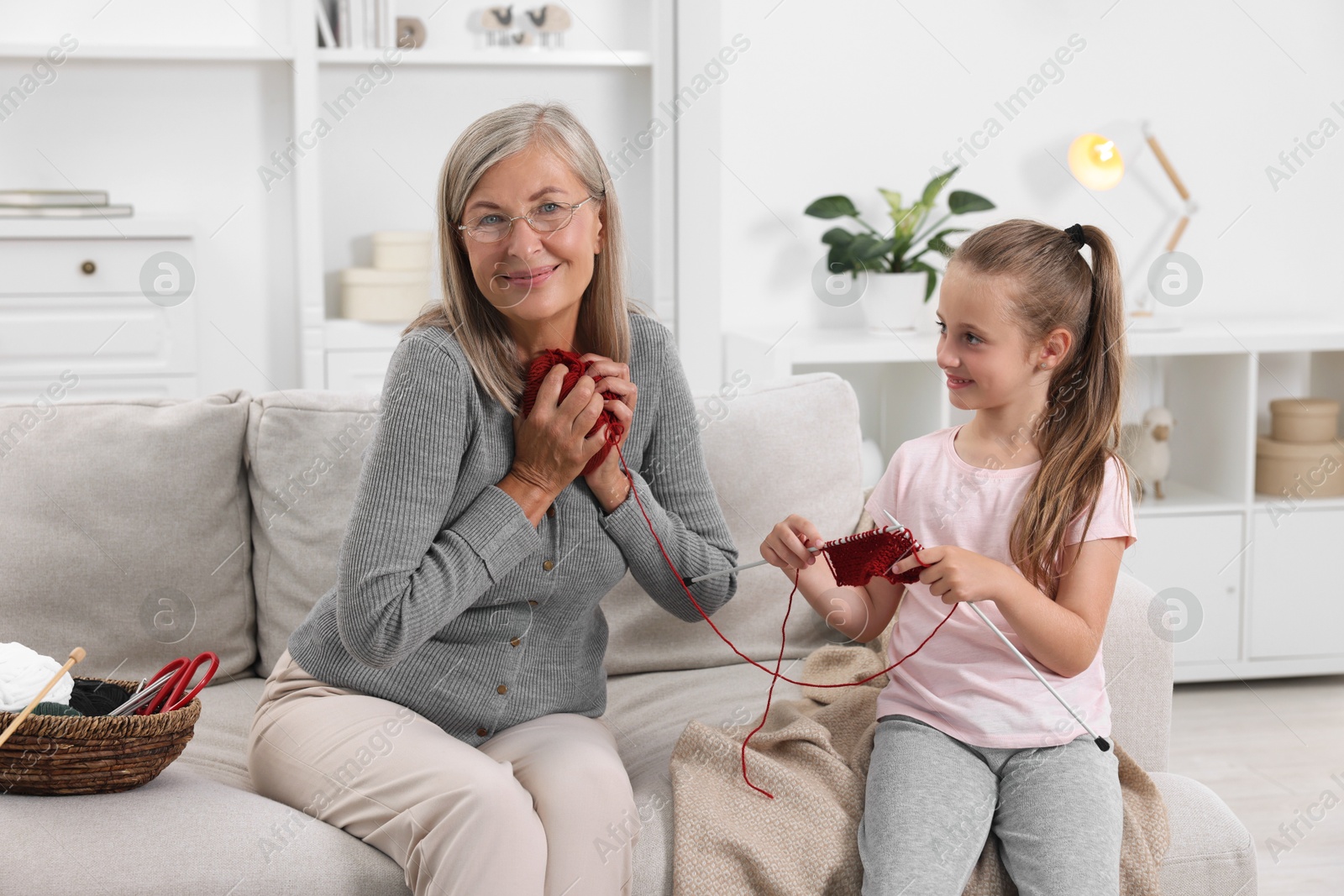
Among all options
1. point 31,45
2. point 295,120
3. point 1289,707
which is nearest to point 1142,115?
point 1289,707

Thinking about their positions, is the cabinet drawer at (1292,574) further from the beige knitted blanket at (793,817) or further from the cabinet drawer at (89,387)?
the cabinet drawer at (89,387)

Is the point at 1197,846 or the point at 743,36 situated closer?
the point at 1197,846

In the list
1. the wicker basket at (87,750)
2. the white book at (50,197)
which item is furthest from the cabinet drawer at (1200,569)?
the white book at (50,197)

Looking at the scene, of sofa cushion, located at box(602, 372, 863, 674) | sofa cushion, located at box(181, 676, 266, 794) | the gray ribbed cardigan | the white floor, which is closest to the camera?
the gray ribbed cardigan

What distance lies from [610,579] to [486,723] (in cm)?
23

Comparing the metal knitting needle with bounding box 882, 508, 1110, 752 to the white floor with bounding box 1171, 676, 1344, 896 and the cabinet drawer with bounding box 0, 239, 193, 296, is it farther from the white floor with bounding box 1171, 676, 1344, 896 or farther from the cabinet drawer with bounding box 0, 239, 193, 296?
the cabinet drawer with bounding box 0, 239, 193, 296

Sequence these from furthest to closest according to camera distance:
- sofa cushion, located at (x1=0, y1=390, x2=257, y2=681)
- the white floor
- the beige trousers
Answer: the white floor → sofa cushion, located at (x1=0, y1=390, x2=257, y2=681) → the beige trousers

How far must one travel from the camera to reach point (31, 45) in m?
3.08

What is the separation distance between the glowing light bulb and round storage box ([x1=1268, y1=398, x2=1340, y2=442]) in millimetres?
704

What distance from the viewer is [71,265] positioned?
301cm

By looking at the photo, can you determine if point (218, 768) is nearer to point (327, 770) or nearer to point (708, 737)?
point (327, 770)

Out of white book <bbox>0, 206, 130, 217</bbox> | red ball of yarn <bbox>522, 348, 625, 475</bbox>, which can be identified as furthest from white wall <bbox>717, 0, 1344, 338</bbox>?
red ball of yarn <bbox>522, 348, 625, 475</bbox>

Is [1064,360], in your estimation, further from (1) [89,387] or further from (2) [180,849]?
(1) [89,387]

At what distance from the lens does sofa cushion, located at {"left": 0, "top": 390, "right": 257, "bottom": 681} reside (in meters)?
1.63
